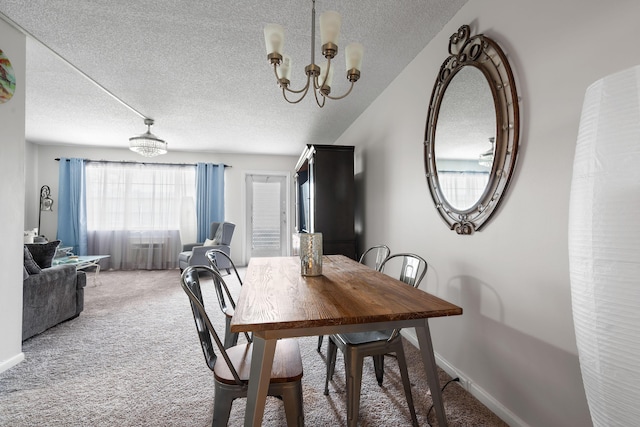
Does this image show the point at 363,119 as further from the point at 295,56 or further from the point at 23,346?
the point at 23,346

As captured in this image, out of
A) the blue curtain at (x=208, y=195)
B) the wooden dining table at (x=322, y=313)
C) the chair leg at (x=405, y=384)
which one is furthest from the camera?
the blue curtain at (x=208, y=195)

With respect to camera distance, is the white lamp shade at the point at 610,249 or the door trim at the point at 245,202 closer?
the white lamp shade at the point at 610,249

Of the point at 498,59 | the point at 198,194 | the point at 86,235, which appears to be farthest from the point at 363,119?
the point at 86,235

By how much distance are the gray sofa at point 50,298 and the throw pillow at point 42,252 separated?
0.09 m

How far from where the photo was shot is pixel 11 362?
2.03m

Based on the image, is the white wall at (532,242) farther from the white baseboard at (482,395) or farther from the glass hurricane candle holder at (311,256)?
the glass hurricane candle holder at (311,256)

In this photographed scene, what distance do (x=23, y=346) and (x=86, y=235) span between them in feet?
12.9

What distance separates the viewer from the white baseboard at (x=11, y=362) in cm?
197

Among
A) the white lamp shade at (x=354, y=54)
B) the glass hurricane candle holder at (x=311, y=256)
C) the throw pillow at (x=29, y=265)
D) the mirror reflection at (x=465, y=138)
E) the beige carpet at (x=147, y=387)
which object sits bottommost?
the beige carpet at (x=147, y=387)

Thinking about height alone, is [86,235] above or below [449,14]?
below

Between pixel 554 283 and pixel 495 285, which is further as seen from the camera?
pixel 495 285

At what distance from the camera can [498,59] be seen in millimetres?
1580

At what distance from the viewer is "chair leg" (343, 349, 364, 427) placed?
1.24 meters

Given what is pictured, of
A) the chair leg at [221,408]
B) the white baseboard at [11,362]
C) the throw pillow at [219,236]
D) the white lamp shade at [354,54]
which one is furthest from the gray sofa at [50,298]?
the white lamp shade at [354,54]
